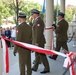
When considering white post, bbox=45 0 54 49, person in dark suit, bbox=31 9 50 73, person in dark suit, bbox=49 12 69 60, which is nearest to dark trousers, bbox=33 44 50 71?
person in dark suit, bbox=31 9 50 73

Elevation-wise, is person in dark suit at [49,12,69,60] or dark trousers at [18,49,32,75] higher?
person in dark suit at [49,12,69,60]

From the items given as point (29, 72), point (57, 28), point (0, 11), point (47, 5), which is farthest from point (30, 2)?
point (29, 72)

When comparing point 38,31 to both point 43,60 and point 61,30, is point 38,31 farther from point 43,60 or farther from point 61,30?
point 61,30

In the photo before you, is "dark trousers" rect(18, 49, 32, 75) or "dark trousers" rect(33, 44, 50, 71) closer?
"dark trousers" rect(18, 49, 32, 75)

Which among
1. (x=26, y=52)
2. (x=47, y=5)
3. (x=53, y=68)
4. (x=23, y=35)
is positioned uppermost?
(x=47, y=5)

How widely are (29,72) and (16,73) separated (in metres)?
1.14

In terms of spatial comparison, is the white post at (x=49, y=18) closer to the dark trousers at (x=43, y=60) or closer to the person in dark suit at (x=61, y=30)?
→ the person in dark suit at (x=61, y=30)

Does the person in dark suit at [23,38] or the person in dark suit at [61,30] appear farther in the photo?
the person in dark suit at [61,30]

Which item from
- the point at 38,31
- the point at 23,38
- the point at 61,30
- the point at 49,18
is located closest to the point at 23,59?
the point at 23,38

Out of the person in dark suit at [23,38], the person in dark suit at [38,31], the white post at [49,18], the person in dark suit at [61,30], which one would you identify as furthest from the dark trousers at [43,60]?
the white post at [49,18]

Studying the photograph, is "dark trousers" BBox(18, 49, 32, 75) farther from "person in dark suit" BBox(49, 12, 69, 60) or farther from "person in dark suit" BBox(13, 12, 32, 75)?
"person in dark suit" BBox(49, 12, 69, 60)

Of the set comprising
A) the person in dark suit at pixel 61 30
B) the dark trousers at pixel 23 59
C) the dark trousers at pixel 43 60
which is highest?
the person in dark suit at pixel 61 30

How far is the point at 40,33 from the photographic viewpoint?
6.71m

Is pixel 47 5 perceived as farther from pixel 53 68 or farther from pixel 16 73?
pixel 16 73
